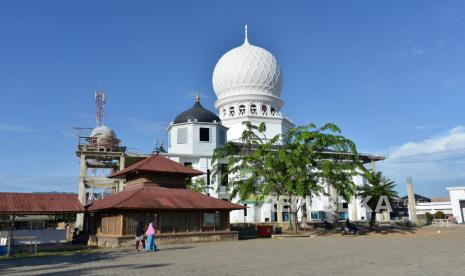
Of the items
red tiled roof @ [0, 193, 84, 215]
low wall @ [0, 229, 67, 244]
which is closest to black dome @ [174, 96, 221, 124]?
red tiled roof @ [0, 193, 84, 215]

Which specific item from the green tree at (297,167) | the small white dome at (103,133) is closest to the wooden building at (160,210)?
the green tree at (297,167)

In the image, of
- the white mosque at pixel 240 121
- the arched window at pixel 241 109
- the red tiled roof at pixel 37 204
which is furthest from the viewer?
the arched window at pixel 241 109

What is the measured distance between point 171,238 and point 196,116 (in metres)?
26.1

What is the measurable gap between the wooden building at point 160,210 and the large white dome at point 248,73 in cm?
3253

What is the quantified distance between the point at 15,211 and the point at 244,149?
22189 mm

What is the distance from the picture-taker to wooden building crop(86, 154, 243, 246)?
998 inches

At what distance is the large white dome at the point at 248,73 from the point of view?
6125cm

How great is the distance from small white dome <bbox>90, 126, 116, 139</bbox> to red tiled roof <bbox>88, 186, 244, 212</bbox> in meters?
17.8

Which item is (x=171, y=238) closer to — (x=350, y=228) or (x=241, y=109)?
(x=350, y=228)

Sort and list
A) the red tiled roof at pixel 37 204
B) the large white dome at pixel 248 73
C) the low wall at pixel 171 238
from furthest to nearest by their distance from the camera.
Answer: the large white dome at pixel 248 73
the red tiled roof at pixel 37 204
the low wall at pixel 171 238

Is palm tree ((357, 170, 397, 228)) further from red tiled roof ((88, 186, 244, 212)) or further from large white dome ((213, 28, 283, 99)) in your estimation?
large white dome ((213, 28, 283, 99))

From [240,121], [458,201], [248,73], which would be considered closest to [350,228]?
[240,121]

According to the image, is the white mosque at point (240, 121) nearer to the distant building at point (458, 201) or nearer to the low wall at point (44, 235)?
the distant building at point (458, 201)

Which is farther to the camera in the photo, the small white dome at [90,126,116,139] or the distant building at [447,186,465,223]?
the distant building at [447,186,465,223]
